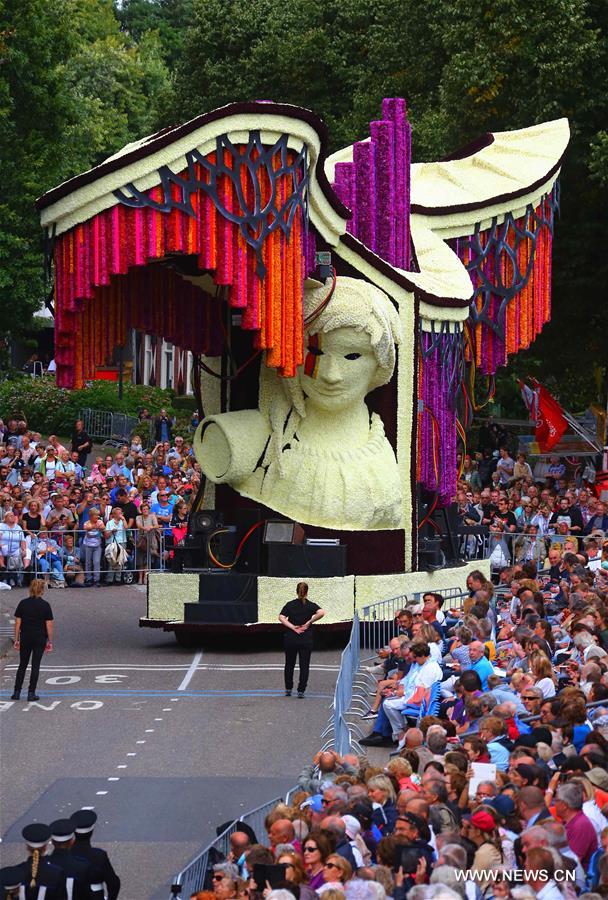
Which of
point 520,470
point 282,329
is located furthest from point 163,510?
point 520,470

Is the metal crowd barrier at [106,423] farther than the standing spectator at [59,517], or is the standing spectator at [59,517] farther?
the metal crowd barrier at [106,423]

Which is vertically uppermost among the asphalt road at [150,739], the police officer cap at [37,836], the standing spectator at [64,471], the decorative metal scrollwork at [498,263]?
the decorative metal scrollwork at [498,263]

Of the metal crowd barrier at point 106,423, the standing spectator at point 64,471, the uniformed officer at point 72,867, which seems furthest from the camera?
the metal crowd barrier at point 106,423

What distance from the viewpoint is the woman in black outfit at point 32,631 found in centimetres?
2145

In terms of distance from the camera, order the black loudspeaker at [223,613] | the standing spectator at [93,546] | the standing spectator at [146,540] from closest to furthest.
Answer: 1. the black loudspeaker at [223,613]
2. the standing spectator at [93,546]
3. the standing spectator at [146,540]

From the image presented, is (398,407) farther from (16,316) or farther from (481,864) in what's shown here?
(16,316)

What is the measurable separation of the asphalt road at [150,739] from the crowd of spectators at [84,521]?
3339mm

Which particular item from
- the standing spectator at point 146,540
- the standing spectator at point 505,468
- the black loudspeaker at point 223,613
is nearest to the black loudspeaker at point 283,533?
the black loudspeaker at point 223,613

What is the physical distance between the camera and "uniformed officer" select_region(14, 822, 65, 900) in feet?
39.3

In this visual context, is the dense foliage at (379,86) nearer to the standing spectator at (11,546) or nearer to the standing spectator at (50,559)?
the standing spectator at (50,559)

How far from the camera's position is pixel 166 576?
25406 millimetres

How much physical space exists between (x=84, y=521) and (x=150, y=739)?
41.8ft

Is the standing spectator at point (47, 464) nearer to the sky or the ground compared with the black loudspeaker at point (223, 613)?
nearer to the sky

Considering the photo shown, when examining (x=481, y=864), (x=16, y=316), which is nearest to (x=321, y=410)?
(x=481, y=864)
